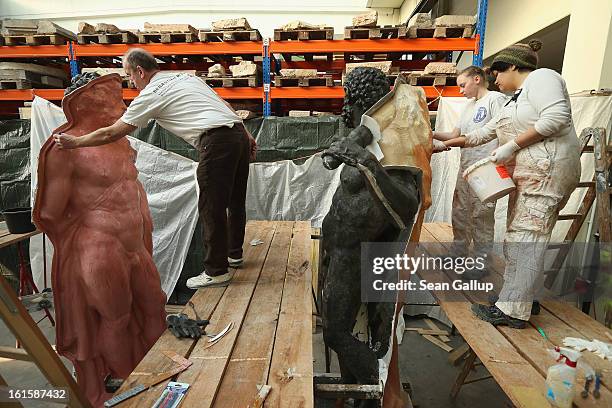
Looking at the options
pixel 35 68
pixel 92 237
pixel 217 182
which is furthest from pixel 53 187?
pixel 35 68

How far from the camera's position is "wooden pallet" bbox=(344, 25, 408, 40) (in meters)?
4.85

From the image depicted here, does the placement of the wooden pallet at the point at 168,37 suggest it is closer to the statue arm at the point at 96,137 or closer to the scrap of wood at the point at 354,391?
the statue arm at the point at 96,137

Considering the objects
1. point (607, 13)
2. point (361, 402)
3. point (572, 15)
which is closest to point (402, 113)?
point (361, 402)

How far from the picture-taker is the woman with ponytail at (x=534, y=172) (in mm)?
2061

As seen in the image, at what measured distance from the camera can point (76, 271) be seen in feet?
7.40

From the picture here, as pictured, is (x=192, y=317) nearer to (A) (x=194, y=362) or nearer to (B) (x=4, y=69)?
(A) (x=194, y=362)

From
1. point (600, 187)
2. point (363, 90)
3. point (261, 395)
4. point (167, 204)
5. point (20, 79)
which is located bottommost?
point (261, 395)

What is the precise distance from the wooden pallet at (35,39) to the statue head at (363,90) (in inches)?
216

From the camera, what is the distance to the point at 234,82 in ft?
16.8

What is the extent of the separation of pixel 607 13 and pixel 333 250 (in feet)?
12.3

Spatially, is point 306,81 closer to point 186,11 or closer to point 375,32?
point 375,32

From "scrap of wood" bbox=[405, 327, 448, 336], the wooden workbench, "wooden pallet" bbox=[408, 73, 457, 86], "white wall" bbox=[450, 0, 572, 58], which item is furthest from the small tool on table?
"white wall" bbox=[450, 0, 572, 58]

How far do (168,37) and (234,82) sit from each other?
3.73 feet

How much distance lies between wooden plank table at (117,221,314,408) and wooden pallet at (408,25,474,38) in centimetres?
383
